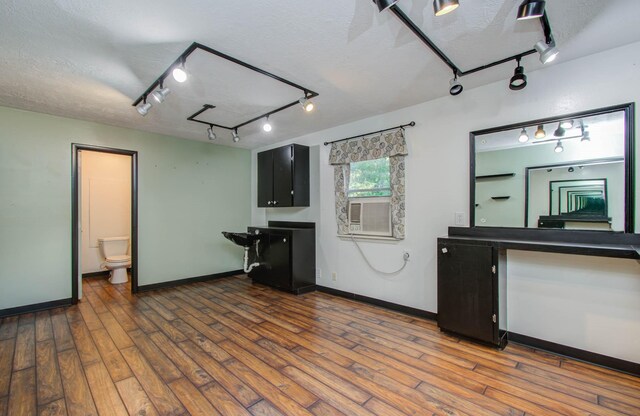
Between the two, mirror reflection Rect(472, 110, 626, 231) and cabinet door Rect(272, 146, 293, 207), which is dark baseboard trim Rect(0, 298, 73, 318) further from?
mirror reflection Rect(472, 110, 626, 231)

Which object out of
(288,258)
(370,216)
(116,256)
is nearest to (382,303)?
(370,216)

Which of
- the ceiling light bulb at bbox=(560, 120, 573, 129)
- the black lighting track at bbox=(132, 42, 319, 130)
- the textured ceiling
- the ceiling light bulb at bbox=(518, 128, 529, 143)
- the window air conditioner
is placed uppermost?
the textured ceiling

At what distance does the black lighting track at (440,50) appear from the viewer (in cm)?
167

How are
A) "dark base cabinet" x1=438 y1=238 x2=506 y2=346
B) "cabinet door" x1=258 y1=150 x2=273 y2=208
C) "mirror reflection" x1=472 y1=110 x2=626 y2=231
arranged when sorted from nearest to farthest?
"mirror reflection" x1=472 y1=110 x2=626 y2=231 → "dark base cabinet" x1=438 y1=238 x2=506 y2=346 → "cabinet door" x1=258 y1=150 x2=273 y2=208

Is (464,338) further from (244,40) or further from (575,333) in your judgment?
(244,40)

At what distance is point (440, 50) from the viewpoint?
82.7 inches

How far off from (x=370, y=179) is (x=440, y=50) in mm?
1773

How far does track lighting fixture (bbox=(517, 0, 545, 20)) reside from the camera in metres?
1.45

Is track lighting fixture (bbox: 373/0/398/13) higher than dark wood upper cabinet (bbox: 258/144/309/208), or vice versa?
track lighting fixture (bbox: 373/0/398/13)

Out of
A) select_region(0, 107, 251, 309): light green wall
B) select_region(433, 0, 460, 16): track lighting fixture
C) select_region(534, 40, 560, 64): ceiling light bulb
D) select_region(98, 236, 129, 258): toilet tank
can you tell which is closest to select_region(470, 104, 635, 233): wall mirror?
select_region(534, 40, 560, 64): ceiling light bulb

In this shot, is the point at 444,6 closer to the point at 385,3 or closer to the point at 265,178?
the point at 385,3

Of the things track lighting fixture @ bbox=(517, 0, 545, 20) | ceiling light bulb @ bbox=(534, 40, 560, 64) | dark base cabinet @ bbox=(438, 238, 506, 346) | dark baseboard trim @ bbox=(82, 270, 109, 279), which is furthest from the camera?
dark baseboard trim @ bbox=(82, 270, 109, 279)

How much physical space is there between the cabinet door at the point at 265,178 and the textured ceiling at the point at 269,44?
1.63m

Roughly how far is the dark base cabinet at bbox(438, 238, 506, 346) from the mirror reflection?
0.39 meters
